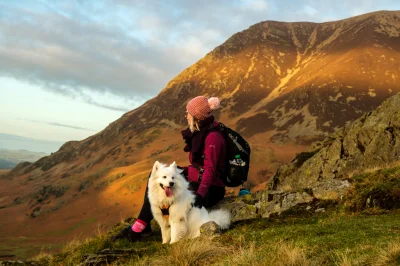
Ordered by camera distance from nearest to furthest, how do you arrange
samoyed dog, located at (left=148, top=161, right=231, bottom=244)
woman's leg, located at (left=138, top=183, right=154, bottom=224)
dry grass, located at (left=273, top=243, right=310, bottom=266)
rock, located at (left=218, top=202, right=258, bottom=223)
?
dry grass, located at (left=273, top=243, right=310, bottom=266) < samoyed dog, located at (left=148, top=161, right=231, bottom=244) < woman's leg, located at (left=138, top=183, right=154, bottom=224) < rock, located at (left=218, top=202, right=258, bottom=223)

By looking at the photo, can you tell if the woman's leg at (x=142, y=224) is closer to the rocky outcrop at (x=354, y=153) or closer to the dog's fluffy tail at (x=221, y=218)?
the dog's fluffy tail at (x=221, y=218)

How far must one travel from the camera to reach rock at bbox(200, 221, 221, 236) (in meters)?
5.07

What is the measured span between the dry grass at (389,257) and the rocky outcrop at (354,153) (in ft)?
30.8

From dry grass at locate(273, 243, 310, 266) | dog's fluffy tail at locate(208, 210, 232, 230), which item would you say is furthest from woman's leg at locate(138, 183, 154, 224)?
dry grass at locate(273, 243, 310, 266)

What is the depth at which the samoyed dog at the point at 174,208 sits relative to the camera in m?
5.40

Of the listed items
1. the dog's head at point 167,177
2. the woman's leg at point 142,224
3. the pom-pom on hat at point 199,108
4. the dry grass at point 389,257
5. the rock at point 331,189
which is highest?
the pom-pom on hat at point 199,108

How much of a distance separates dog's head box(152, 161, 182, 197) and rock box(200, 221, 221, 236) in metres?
0.73

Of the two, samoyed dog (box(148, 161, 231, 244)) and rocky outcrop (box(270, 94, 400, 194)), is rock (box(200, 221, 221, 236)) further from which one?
rocky outcrop (box(270, 94, 400, 194))

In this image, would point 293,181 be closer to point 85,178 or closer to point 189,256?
point 189,256

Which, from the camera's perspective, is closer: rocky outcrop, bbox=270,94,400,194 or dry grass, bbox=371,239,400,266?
dry grass, bbox=371,239,400,266

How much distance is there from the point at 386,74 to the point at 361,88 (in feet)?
29.9

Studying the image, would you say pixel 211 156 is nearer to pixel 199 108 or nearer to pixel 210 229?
pixel 199 108

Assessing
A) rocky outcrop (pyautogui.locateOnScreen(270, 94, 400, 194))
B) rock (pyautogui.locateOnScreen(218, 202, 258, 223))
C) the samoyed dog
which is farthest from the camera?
rocky outcrop (pyautogui.locateOnScreen(270, 94, 400, 194))

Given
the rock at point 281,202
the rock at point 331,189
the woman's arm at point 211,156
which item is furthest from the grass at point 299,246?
the woman's arm at point 211,156
